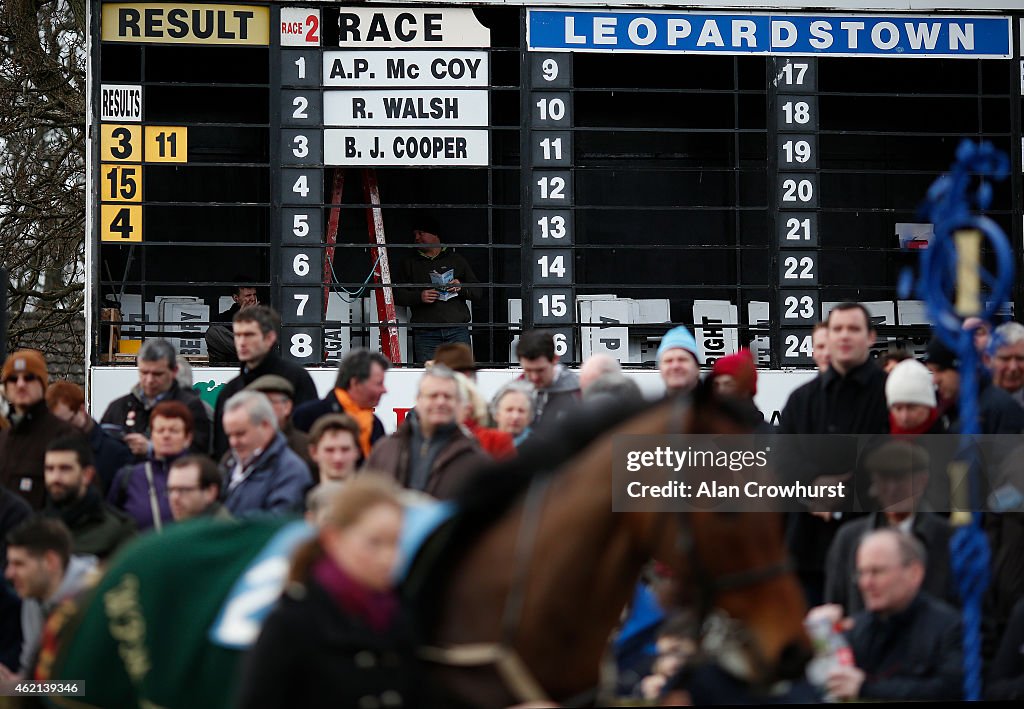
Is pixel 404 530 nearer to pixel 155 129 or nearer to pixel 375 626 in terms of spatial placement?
pixel 375 626

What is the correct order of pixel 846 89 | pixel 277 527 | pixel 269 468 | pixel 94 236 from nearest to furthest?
pixel 277 527, pixel 269 468, pixel 94 236, pixel 846 89

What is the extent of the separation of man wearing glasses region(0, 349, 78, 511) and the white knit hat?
12.3 feet

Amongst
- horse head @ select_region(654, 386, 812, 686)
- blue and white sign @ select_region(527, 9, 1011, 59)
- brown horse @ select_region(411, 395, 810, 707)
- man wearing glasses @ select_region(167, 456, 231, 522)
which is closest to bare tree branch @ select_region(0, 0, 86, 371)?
blue and white sign @ select_region(527, 9, 1011, 59)

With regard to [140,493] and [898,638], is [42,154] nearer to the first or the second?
[140,493]

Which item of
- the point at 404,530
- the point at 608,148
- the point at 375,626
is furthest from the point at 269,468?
the point at 608,148

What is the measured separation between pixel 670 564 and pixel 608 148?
985cm

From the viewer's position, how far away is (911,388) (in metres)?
6.97

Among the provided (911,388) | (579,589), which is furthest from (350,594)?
(911,388)

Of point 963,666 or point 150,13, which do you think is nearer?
point 963,666

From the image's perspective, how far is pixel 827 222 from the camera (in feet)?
47.2

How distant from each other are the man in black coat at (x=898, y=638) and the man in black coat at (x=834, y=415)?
0.77 metres

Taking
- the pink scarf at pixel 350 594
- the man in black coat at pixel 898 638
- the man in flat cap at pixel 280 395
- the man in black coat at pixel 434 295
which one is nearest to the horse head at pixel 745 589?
the pink scarf at pixel 350 594

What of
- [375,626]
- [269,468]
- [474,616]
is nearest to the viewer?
[375,626]

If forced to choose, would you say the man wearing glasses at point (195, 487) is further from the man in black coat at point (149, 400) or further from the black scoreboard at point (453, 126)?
the black scoreboard at point (453, 126)
